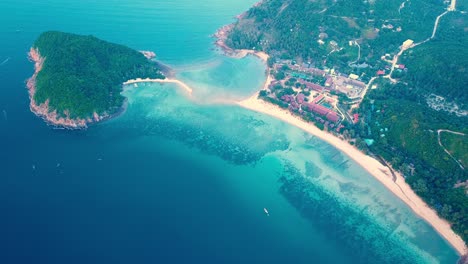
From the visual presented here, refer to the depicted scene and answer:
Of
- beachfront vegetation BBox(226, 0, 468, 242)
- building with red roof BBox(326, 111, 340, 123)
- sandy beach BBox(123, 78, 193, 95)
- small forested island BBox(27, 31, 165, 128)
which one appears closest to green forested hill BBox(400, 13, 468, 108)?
beachfront vegetation BBox(226, 0, 468, 242)

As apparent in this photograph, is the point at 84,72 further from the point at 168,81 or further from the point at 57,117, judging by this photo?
the point at 168,81

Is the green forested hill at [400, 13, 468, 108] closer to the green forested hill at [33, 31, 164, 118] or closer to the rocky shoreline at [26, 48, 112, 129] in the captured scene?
the green forested hill at [33, 31, 164, 118]

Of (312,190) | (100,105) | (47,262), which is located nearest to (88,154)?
(100,105)

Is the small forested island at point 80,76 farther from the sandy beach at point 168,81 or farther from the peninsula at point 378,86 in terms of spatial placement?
the peninsula at point 378,86

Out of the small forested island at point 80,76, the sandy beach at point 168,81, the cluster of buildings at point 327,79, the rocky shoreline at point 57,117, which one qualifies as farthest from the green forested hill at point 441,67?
the rocky shoreline at point 57,117

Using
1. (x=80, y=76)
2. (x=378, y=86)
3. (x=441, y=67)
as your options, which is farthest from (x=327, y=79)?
(x=80, y=76)

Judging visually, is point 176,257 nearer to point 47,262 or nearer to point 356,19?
point 47,262
